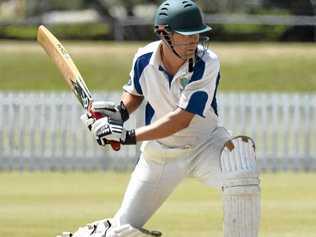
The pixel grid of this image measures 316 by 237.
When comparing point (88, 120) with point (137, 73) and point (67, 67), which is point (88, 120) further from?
point (67, 67)

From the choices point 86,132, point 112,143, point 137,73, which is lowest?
point 112,143

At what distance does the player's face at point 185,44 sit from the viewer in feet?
19.7

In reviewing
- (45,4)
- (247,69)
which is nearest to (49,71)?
(247,69)

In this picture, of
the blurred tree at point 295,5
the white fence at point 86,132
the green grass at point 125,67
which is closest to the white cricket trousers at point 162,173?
the white fence at point 86,132

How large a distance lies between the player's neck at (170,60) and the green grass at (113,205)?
2171 mm

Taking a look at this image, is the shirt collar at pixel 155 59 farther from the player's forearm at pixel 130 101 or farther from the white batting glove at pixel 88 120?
the white batting glove at pixel 88 120

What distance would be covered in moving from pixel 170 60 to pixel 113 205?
176 inches

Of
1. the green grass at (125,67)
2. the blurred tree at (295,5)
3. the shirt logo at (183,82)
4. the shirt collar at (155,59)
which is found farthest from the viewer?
the blurred tree at (295,5)

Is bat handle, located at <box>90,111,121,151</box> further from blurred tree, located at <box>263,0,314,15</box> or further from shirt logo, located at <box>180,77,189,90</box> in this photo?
blurred tree, located at <box>263,0,314,15</box>

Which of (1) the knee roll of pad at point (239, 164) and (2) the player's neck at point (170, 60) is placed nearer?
(1) the knee roll of pad at point (239, 164)

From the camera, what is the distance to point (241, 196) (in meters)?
5.79

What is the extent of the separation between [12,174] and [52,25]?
17413mm

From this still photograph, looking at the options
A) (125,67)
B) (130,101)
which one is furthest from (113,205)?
(125,67)

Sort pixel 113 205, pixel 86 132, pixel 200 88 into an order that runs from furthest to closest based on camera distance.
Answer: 1. pixel 86 132
2. pixel 113 205
3. pixel 200 88
